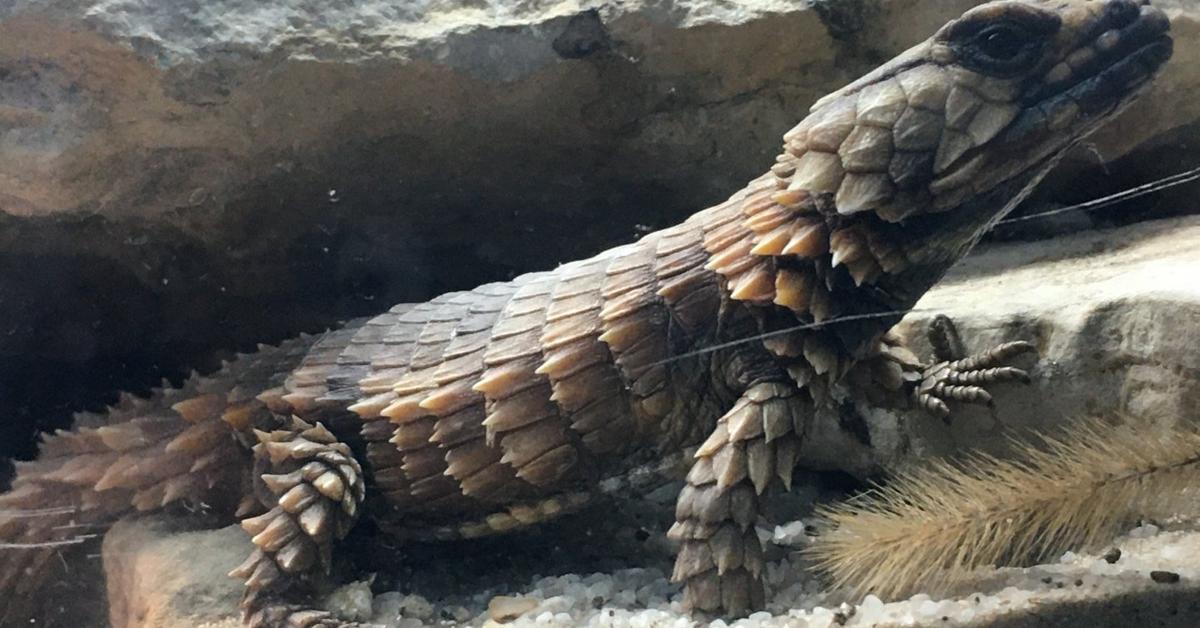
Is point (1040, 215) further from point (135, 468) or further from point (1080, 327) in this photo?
point (135, 468)

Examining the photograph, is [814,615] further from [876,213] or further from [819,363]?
[876,213]

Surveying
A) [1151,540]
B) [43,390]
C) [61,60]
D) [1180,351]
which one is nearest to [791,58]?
[1180,351]

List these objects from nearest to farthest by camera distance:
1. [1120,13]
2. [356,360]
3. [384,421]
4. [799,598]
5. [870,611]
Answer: [870,611], [1120,13], [799,598], [384,421], [356,360]

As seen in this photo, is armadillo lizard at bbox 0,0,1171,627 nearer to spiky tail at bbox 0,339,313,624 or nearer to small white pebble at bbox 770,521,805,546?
spiky tail at bbox 0,339,313,624

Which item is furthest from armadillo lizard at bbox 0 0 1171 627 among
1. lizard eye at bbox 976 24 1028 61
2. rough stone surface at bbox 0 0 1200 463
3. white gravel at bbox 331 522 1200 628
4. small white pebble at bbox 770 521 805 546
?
rough stone surface at bbox 0 0 1200 463

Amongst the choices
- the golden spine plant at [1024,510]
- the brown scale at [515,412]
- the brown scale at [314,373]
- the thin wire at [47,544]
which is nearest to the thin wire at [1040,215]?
the brown scale at [515,412]

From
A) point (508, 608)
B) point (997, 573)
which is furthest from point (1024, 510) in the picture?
point (508, 608)
